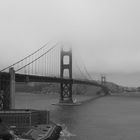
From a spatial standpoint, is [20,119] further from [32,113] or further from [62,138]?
[62,138]

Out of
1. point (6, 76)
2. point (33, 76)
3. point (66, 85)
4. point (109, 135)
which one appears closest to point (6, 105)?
point (6, 76)

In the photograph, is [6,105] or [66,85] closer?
[6,105]

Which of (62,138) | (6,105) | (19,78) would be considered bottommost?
(62,138)

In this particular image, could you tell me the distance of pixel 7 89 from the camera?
166ft

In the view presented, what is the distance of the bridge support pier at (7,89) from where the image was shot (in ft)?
164

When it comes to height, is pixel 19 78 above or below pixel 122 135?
above

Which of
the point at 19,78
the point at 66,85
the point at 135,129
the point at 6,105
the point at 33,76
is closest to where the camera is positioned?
the point at 135,129

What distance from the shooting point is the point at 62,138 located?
4106 centimetres

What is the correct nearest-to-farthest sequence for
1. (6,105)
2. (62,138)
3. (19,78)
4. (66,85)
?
(62,138) → (6,105) → (19,78) → (66,85)

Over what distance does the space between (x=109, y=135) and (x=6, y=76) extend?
17.1 metres

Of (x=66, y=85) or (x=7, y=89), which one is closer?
(x=7, y=89)

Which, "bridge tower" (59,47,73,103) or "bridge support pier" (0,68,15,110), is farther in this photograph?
"bridge tower" (59,47,73,103)

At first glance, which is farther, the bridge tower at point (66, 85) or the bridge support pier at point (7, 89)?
the bridge tower at point (66, 85)

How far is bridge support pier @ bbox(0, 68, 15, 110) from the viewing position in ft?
164
